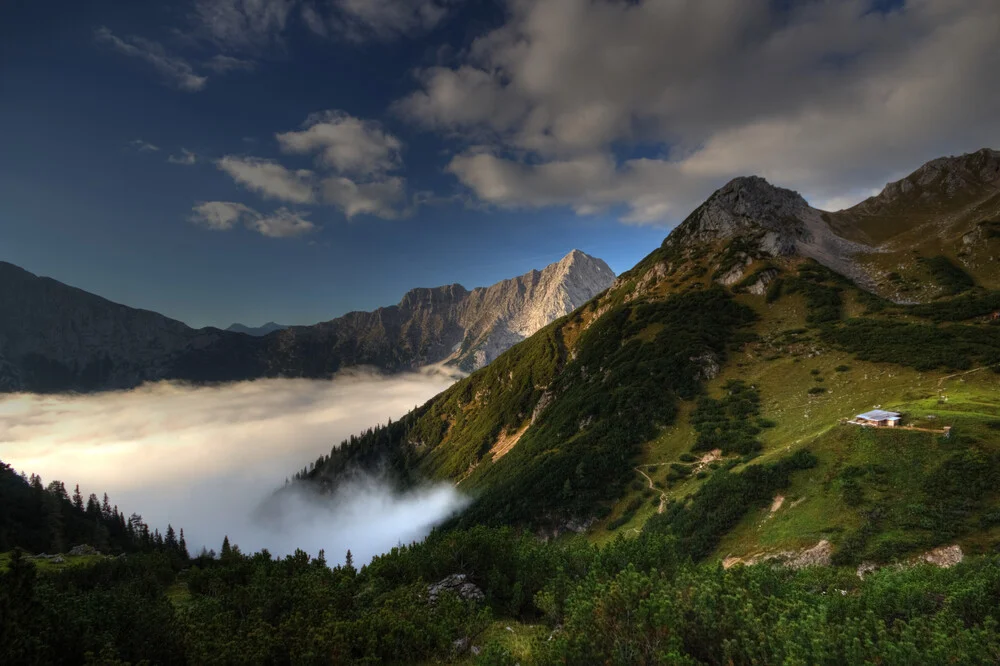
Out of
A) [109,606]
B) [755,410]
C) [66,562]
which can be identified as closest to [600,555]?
[109,606]

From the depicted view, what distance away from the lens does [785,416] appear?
3371 inches

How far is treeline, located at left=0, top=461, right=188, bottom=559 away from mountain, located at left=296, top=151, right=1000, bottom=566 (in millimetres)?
110068

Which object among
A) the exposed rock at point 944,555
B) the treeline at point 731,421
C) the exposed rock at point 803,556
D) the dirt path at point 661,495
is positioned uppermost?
the treeline at point 731,421

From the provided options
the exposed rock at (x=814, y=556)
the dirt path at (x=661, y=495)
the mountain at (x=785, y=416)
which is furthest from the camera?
the dirt path at (x=661, y=495)

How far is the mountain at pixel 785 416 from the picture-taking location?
45.7 metres

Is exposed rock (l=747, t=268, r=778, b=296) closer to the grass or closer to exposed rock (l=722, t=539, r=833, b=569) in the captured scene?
exposed rock (l=722, t=539, r=833, b=569)

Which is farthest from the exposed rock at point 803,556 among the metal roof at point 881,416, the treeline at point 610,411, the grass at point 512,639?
the treeline at point 610,411

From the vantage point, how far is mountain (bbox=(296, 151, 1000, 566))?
45.7 meters

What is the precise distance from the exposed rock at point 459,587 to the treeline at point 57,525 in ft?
333

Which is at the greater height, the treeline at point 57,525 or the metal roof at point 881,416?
the metal roof at point 881,416

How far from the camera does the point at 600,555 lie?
3719cm

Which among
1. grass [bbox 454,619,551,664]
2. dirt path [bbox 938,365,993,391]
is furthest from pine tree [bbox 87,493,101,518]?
dirt path [bbox 938,365,993,391]

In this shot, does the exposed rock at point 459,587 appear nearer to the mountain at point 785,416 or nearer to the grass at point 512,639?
the grass at point 512,639

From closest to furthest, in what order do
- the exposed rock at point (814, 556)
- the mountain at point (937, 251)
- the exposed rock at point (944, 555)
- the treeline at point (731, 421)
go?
the exposed rock at point (944, 555) < the exposed rock at point (814, 556) < the treeline at point (731, 421) < the mountain at point (937, 251)
